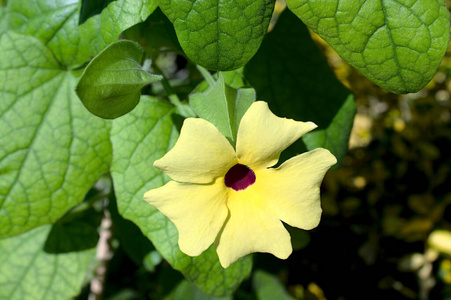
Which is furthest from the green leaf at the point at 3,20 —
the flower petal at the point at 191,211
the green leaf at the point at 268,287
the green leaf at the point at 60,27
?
the green leaf at the point at 268,287

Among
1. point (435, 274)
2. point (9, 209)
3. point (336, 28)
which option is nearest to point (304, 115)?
point (336, 28)

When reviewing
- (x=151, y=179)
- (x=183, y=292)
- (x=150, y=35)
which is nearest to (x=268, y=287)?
(x=183, y=292)

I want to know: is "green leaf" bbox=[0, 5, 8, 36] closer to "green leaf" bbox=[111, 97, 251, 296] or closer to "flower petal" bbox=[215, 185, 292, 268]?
"green leaf" bbox=[111, 97, 251, 296]

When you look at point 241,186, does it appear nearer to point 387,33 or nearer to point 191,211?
point 191,211

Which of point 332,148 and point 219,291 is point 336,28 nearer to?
point 332,148

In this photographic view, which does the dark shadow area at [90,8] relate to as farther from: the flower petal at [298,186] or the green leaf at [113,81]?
the flower petal at [298,186]
